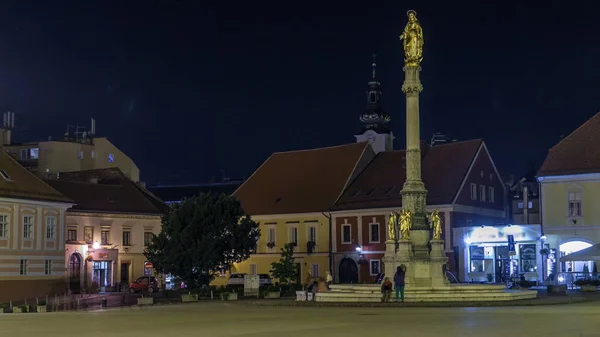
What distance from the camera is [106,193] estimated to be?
75.2 meters

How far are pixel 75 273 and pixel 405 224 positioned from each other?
34.6 meters

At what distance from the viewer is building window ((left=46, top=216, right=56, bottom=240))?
62625 mm

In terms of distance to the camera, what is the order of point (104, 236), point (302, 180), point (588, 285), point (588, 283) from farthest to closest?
point (302, 180) < point (104, 236) < point (588, 283) < point (588, 285)

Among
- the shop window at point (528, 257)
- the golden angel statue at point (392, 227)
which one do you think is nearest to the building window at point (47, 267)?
the golden angel statue at point (392, 227)

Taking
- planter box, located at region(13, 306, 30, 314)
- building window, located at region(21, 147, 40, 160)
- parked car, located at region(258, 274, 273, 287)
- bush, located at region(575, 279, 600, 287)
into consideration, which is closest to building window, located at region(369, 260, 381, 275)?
parked car, located at region(258, 274, 273, 287)

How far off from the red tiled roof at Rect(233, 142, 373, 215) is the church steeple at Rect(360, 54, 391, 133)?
16543 mm

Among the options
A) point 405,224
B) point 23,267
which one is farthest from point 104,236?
point 405,224

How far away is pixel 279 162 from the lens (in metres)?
82.4

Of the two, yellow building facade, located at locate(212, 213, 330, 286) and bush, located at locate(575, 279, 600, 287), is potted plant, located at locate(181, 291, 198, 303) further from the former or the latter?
yellow building facade, located at locate(212, 213, 330, 286)

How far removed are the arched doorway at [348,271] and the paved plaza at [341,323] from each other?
34478mm

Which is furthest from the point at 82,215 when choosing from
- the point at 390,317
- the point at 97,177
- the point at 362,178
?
the point at 390,317

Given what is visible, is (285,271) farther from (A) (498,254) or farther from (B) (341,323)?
(B) (341,323)

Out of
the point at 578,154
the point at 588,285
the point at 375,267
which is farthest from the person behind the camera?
the point at 375,267

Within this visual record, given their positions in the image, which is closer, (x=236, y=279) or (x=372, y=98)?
(x=236, y=279)
